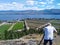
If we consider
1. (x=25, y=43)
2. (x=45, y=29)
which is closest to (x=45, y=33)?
(x=45, y=29)

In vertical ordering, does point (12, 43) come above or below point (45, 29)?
below

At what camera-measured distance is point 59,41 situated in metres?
7.85

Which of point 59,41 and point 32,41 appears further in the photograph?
point 59,41

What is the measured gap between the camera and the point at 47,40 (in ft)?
22.2

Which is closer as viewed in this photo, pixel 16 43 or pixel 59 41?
pixel 16 43

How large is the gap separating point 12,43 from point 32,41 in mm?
546

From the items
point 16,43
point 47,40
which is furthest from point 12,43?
point 47,40

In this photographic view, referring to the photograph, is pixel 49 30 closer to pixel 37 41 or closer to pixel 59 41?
pixel 37 41

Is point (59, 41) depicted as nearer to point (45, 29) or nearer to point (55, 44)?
point (55, 44)

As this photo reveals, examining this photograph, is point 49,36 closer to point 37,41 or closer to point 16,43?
point 37,41

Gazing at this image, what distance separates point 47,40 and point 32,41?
0.46 metres

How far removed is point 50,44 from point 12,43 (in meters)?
1.04

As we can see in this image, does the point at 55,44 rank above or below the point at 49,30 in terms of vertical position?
below

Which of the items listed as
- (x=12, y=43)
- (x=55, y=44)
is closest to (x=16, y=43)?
(x=12, y=43)
